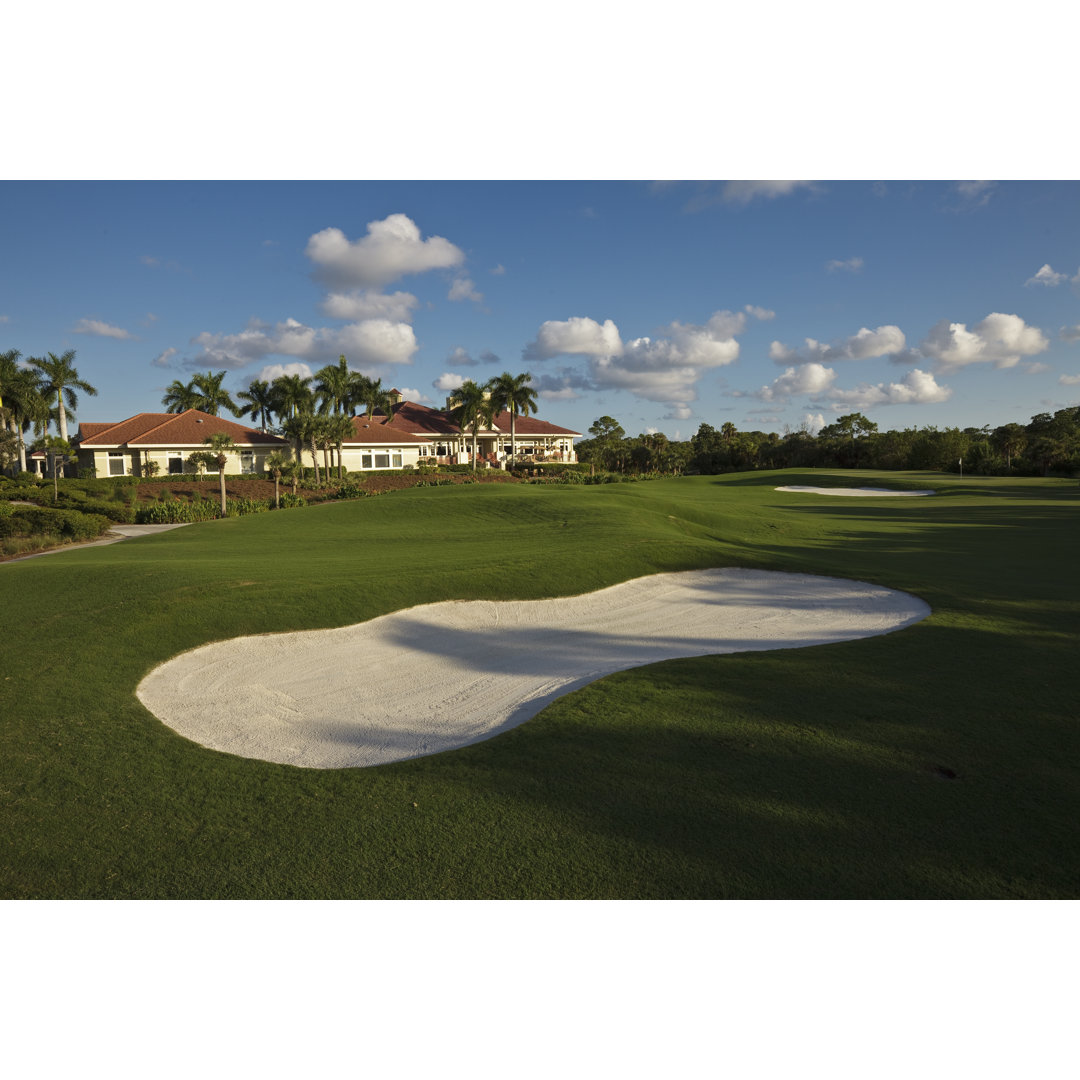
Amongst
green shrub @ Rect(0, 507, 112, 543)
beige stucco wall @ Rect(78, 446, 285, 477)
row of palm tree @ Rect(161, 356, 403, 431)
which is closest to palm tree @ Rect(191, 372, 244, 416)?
row of palm tree @ Rect(161, 356, 403, 431)

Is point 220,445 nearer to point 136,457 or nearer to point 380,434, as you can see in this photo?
point 136,457

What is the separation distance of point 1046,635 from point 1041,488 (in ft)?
136

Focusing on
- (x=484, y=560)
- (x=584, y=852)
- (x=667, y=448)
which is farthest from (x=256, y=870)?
(x=667, y=448)

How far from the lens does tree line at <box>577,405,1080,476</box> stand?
61469 mm

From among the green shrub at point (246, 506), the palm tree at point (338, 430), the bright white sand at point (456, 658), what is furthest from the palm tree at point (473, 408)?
Result: the bright white sand at point (456, 658)

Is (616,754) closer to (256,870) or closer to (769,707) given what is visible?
(769,707)

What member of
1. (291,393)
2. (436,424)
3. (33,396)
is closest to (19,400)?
(33,396)

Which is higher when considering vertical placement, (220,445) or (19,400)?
(19,400)

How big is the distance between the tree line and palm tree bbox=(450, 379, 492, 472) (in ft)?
53.9

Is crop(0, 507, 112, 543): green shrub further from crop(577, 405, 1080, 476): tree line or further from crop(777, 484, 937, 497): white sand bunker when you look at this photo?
crop(577, 405, 1080, 476): tree line

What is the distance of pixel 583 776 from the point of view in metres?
6.13

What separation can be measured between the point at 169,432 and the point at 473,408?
26922 millimetres

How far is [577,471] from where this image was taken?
6775 centimetres

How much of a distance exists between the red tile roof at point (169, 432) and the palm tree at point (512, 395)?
868 inches
